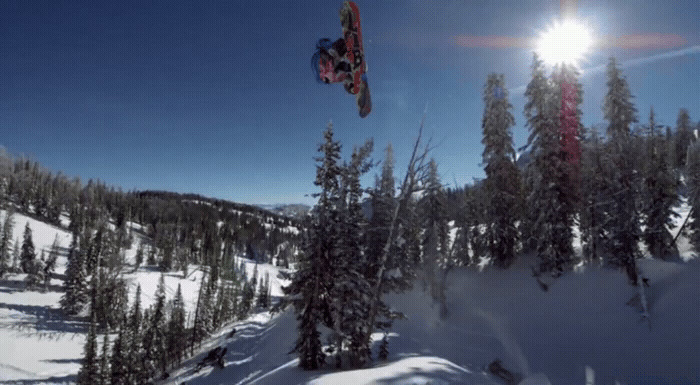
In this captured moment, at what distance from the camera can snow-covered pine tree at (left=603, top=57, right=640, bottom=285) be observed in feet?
64.7

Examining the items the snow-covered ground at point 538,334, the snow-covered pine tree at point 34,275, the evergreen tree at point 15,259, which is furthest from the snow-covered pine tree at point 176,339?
the evergreen tree at point 15,259

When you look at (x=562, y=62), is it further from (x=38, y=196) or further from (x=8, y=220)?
(x=38, y=196)

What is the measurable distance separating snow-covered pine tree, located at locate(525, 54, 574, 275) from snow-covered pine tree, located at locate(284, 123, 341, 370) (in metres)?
15.1

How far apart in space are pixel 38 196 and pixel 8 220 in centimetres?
4541

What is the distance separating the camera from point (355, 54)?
8.38m

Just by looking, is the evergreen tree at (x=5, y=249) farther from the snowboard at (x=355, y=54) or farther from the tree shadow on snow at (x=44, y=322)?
the snowboard at (x=355, y=54)

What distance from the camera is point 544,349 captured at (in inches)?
751

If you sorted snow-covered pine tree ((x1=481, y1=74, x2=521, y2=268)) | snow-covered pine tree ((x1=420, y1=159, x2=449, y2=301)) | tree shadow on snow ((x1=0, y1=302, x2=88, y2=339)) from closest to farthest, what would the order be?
snow-covered pine tree ((x1=481, y1=74, x2=521, y2=268)) → snow-covered pine tree ((x1=420, y1=159, x2=449, y2=301)) → tree shadow on snow ((x1=0, y1=302, x2=88, y2=339))

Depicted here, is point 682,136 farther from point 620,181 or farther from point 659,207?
point 620,181

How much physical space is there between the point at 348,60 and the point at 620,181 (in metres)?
22.1

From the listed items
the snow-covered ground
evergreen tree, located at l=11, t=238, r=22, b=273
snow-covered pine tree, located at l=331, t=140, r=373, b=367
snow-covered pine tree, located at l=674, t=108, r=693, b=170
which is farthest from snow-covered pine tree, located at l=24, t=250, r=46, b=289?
snow-covered pine tree, located at l=674, t=108, r=693, b=170

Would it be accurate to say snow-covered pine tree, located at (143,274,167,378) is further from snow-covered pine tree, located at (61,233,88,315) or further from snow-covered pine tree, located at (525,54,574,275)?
snow-covered pine tree, located at (525,54,574,275)

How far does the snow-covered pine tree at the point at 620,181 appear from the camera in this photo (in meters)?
19.7

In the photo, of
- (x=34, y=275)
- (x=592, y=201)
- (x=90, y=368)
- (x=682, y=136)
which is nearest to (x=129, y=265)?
(x=34, y=275)
